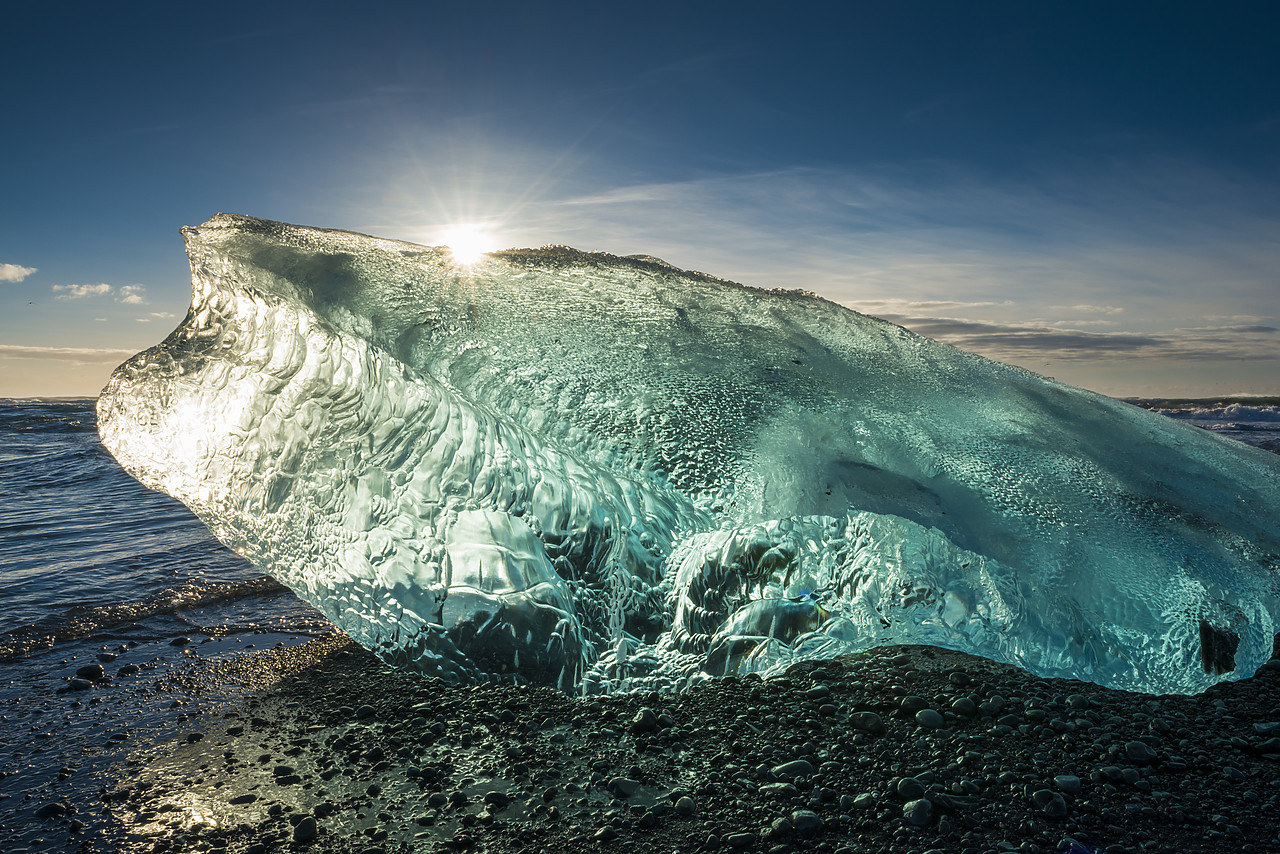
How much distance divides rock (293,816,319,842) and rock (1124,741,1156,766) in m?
3.14

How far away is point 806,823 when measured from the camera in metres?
2.42

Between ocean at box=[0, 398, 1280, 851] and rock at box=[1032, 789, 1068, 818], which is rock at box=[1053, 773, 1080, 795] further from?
ocean at box=[0, 398, 1280, 851]

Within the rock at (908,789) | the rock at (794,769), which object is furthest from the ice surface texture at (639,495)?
the rock at (908,789)

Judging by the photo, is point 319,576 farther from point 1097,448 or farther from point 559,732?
point 1097,448

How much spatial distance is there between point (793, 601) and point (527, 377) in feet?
6.04

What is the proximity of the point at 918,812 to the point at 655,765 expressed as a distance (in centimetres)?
99

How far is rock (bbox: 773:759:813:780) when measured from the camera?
271 cm

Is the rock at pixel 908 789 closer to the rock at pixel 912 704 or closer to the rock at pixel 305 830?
the rock at pixel 912 704

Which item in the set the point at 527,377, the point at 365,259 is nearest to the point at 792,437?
the point at 527,377

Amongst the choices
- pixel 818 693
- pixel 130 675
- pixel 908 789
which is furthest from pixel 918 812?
pixel 130 675

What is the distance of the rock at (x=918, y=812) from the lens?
8.00ft

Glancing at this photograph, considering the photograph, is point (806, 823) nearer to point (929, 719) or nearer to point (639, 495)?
point (929, 719)

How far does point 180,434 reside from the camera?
14.8 feet

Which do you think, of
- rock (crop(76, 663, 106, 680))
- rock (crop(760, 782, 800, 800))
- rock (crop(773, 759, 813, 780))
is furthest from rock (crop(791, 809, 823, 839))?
rock (crop(76, 663, 106, 680))
